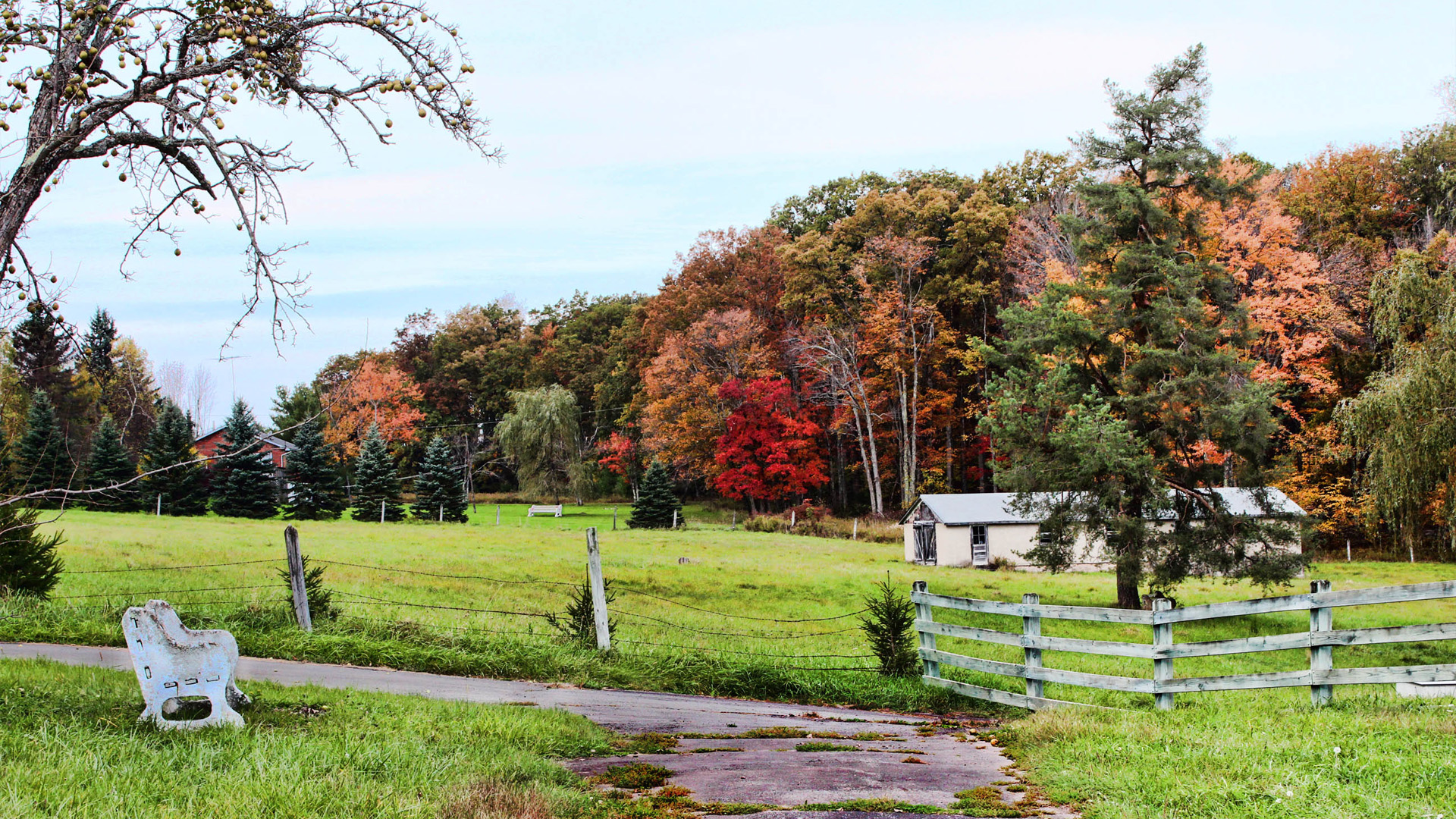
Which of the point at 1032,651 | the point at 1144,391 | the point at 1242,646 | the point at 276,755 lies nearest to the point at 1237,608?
the point at 1242,646

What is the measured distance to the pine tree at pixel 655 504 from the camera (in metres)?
48.8

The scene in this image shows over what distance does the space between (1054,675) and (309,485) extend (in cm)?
4428

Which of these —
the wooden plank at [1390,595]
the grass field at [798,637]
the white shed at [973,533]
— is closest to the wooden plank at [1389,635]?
the wooden plank at [1390,595]

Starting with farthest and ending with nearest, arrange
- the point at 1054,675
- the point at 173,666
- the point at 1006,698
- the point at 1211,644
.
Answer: the point at 1006,698
the point at 1054,675
the point at 1211,644
the point at 173,666

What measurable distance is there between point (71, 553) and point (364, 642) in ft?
50.1

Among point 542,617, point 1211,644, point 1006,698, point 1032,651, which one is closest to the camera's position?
point 1211,644

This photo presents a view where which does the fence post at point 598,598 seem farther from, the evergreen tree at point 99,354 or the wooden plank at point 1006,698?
the evergreen tree at point 99,354

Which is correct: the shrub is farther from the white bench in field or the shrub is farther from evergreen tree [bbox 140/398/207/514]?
evergreen tree [bbox 140/398/207/514]

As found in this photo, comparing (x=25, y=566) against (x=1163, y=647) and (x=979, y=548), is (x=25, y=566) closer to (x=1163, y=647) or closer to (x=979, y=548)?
(x=1163, y=647)

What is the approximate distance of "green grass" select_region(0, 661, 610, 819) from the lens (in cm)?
466

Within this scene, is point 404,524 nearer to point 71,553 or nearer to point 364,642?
point 71,553

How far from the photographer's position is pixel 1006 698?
34.5 feet

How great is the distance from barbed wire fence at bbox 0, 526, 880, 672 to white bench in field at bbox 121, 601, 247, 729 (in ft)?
17.3

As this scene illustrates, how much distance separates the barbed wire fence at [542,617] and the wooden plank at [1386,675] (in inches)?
233
